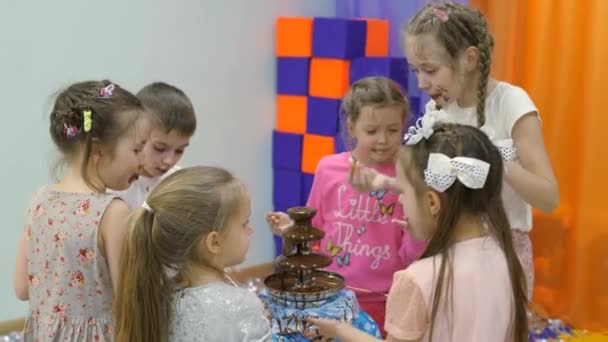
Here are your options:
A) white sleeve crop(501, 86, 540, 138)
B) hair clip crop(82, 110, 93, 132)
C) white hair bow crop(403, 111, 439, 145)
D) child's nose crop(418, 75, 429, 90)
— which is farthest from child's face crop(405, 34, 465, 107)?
hair clip crop(82, 110, 93, 132)

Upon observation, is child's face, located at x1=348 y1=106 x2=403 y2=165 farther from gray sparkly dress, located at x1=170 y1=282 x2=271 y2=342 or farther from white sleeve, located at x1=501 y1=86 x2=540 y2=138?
gray sparkly dress, located at x1=170 y1=282 x2=271 y2=342

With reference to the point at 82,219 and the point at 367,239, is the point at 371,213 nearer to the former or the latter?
the point at 367,239

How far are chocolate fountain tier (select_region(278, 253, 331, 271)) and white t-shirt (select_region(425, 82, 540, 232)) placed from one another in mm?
561

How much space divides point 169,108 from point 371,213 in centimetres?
70

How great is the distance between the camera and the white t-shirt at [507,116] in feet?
6.22

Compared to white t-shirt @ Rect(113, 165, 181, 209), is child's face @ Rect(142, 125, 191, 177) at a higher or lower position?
higher

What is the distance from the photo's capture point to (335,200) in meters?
2.13

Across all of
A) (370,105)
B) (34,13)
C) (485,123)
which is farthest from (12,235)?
(485,123)

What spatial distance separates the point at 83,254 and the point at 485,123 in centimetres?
115

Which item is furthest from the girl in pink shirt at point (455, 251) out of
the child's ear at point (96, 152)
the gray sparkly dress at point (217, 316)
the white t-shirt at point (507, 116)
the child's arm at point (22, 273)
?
the child's arm at point (22, 273)

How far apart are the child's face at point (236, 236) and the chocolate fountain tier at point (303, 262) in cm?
24

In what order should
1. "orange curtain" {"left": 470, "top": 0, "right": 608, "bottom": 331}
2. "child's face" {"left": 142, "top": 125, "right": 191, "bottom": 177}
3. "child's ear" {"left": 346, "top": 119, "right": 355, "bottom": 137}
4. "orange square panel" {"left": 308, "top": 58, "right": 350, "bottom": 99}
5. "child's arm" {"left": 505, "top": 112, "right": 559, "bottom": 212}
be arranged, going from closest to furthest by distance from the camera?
1. "child's arm" {"left": 505, "top": 112, "right": 559, "bottom": 212}
2. "child's face" {"left": 142, "top": 125, "right": 191, "bottom": 177}
3. "child's ear" {"left": 346, "top": 119, "right": 355, "bottom": 137}
4. "orange curtain" {"left": 470, "top": 0, "right": 608, "bottom": 331}
5. "orange square panel" {"left": 308, "top": 58, "right": 350, "bottom": 99}

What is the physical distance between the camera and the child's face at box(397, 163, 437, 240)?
1.42m

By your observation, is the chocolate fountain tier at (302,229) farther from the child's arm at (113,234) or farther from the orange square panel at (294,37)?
the orange square panel at (294,37)
